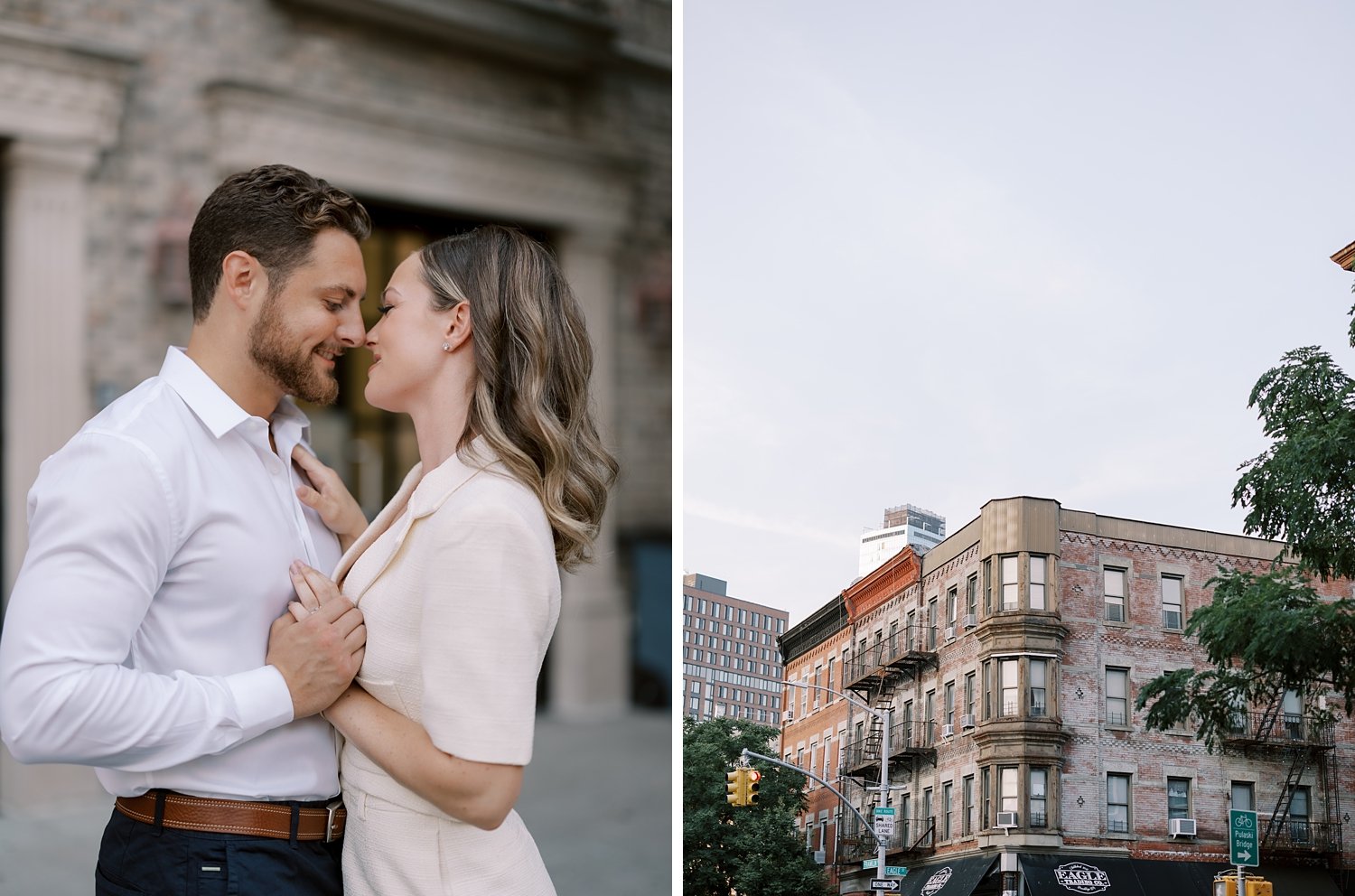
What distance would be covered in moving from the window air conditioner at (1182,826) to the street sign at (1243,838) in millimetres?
183

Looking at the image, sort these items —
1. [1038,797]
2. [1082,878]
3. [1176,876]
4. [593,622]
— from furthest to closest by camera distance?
[1038,797], [1082,878], [1176,876], [593,622]

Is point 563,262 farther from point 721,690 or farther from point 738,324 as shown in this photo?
point 721,690

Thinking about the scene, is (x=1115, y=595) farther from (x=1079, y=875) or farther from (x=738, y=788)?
(x=738, y=788)

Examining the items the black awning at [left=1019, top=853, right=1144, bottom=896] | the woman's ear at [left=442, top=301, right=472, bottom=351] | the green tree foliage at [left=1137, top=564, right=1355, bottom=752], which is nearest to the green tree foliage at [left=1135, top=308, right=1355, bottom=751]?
the green tree foliage at [left=1137, top=564, right=1355, bottom=752]

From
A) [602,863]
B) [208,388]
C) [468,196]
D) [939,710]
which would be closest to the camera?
[208,388]

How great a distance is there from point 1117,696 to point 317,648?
6.64m

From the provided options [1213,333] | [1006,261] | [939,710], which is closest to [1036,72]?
[1006,261]

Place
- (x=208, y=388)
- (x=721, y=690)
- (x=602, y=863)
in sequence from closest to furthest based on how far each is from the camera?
(x=208, y=388) < (x=602, y=863) < (x=721, y=690)

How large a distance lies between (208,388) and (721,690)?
7.44 metres

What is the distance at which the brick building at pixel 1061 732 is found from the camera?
6.88m

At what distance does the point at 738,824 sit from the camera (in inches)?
354

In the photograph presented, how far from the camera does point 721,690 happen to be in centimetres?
893

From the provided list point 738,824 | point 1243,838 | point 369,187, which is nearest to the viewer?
point 369,187

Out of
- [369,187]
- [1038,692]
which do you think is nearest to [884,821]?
[1038,692]
